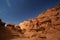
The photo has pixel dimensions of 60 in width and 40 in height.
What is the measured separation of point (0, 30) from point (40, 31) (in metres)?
14.9

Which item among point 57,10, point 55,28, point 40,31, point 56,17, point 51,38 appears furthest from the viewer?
point 57,10

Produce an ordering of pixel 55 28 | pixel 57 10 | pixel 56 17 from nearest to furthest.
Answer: pixel 55 28 → pixel 56 17 → pixel 57 10

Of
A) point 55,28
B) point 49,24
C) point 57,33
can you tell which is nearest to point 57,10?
point 49,24

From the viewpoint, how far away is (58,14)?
46344mm

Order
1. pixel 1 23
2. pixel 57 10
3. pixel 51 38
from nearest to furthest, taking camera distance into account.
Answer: pixel 51 38
pixel 1 23
pixel 57 10

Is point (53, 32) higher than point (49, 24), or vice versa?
point (49, 24)

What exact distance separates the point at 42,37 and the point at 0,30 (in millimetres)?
12638

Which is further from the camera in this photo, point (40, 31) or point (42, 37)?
point (40, 31)

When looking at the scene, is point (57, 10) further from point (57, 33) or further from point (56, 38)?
point (56, 38)

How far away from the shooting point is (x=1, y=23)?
35562mm

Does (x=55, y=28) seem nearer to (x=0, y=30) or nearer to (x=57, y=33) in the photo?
(x=57, y=33)

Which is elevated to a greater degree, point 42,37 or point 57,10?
point 57,10

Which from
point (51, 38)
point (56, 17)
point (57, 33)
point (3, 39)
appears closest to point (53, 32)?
point (57, 33)

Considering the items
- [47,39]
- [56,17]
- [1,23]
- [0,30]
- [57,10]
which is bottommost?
[47,39]
